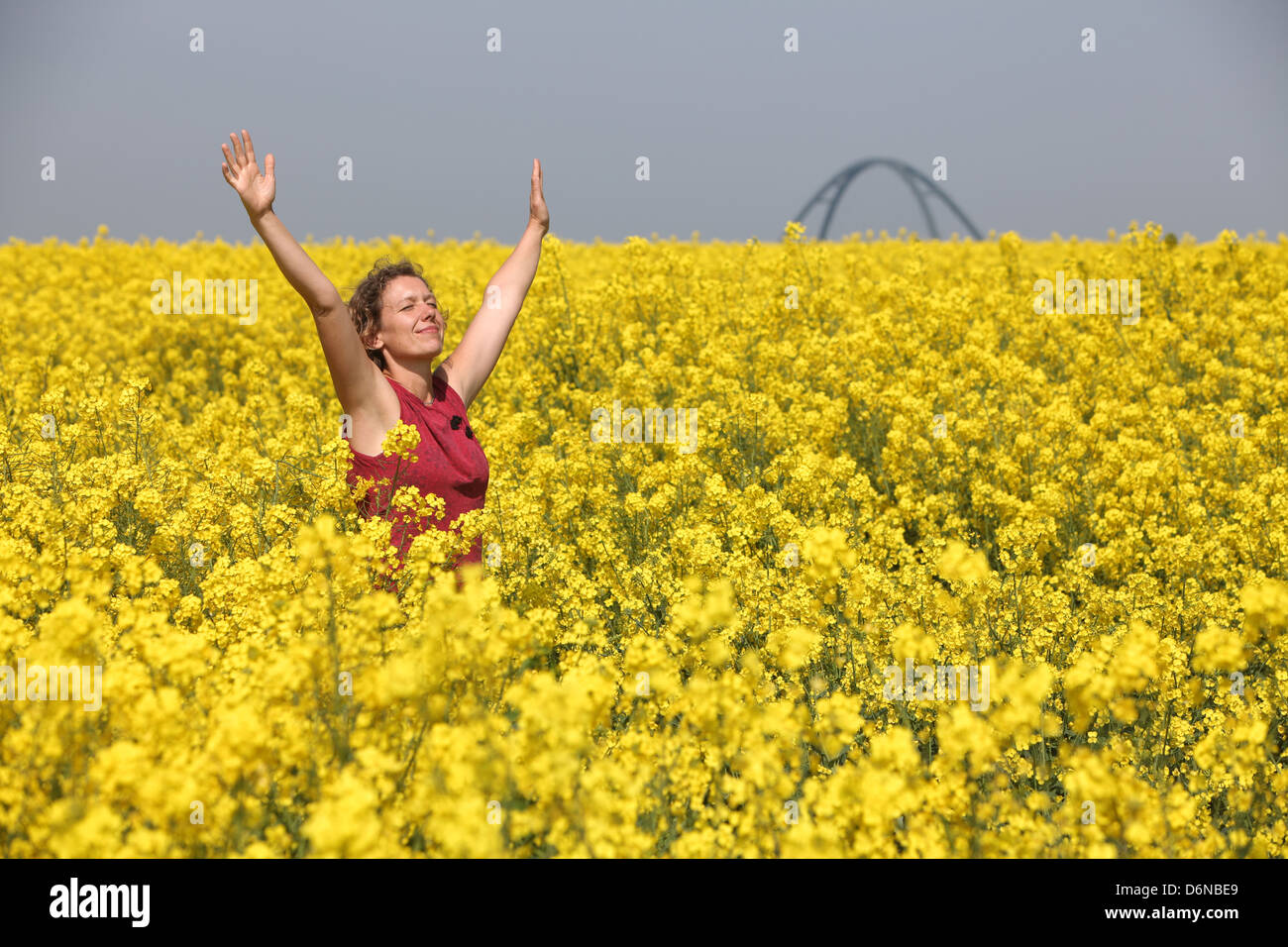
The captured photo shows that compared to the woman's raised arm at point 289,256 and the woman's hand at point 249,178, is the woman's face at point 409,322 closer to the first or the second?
the woman's raised arm at point 289,256

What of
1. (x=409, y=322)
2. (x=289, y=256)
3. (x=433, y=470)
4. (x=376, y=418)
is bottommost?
(x=433, y=470)

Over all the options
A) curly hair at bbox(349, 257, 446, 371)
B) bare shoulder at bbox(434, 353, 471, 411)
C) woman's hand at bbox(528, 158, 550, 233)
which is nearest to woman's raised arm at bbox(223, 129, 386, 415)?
curly hair at bbox(349, 257, 446, 371)

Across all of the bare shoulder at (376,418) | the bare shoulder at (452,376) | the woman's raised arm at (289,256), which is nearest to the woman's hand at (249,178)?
the woman's raised arm at (289,256)

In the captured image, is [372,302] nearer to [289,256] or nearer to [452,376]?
[452,376]

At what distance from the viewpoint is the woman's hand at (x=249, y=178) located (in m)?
3.36

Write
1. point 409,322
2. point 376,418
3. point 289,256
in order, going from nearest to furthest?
1. point 289,256
2. point 376,418
3. point 409,322

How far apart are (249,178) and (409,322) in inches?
37.6

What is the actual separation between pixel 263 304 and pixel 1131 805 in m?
11.9

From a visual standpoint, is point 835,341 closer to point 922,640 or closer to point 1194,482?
point 1194,482

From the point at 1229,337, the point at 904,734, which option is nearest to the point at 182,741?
the point at 904,734

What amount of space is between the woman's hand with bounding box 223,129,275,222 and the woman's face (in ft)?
2.79

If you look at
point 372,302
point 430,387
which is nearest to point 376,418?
point 430,387

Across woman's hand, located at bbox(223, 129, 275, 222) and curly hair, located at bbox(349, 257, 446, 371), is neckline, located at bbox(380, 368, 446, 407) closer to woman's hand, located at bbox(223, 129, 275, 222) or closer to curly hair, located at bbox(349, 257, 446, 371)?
curly hair, located at bbox(349, 257, 446, 371)

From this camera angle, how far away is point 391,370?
4250 mm
